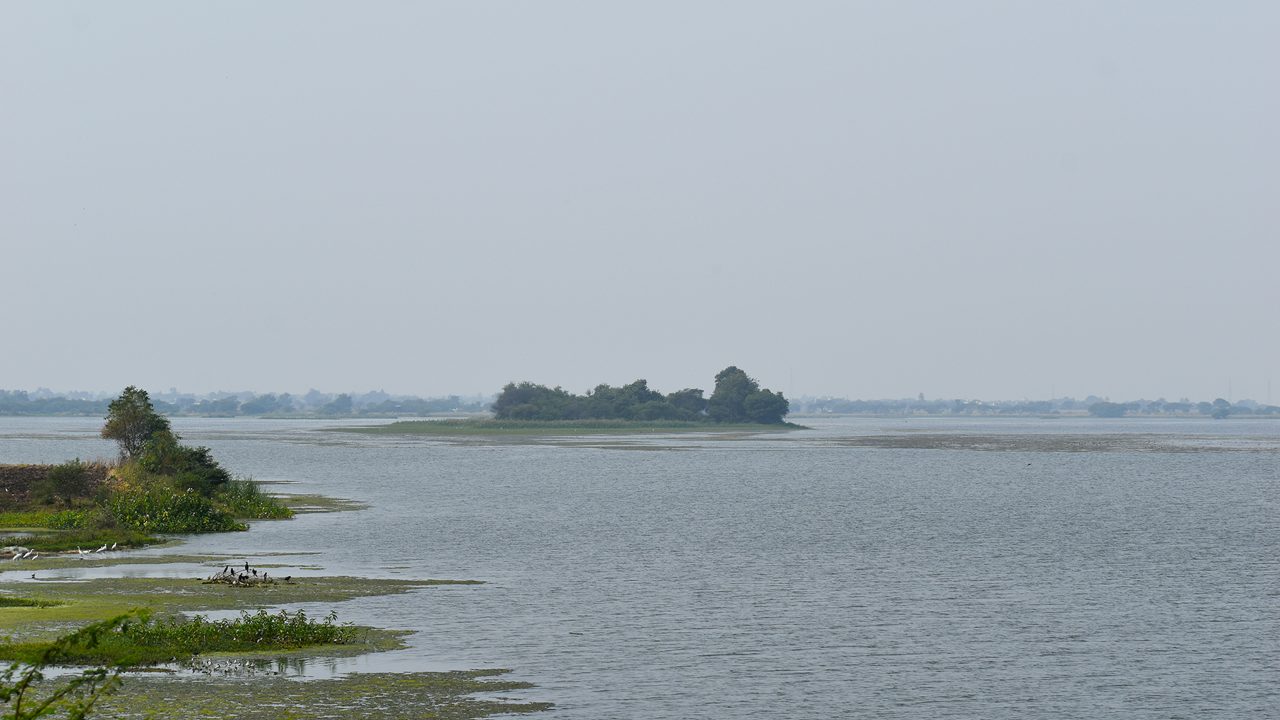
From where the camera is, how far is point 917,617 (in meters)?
41.4

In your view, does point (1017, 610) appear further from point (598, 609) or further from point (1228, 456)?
point (1228, 456)

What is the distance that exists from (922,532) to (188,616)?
135 feet

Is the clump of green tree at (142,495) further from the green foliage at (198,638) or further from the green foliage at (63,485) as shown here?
the green foliage at (198,638)

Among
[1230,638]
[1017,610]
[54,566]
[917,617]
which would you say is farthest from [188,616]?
[1230,638]

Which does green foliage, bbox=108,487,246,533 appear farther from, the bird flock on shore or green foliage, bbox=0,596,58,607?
green foliage, bbox=0,596,58,607

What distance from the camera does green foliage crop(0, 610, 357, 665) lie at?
31.8 metres

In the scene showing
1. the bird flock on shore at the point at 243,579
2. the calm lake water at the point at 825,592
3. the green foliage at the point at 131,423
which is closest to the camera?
the calm lake water at the point at 825,592

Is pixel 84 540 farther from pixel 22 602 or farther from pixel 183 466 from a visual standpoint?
pixel 22 602

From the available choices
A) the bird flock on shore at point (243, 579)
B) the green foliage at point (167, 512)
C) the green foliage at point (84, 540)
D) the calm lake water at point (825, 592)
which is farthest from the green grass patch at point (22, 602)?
the green foliage at point (167, 512)

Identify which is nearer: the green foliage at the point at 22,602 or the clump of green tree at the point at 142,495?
the green foliage at the point at 22,602

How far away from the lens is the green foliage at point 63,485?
7031 centimetres

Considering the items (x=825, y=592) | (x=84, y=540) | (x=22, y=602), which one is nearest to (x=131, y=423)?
(x=84, y=540)

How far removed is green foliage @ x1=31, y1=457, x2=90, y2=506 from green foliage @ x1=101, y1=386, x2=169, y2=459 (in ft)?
31.6

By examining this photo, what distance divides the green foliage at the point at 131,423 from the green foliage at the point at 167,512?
14016 millimetres
